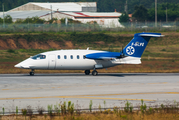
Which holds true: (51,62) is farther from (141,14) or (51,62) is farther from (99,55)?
(141,14)

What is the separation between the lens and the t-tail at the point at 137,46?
124 feet

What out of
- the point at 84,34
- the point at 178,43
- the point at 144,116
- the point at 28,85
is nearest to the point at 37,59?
the point at 28,85

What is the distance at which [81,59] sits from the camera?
36.7 m

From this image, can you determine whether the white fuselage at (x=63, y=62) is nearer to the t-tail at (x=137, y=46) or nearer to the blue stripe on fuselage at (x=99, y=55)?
the blue stripe on fuselage at (x=99, y=55)

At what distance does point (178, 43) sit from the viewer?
82.0 metres

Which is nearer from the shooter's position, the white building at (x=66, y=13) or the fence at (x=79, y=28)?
the fence at (x=79, y=28)

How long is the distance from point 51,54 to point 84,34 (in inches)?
1924

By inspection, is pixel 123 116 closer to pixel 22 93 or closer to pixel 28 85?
pixel 22 93

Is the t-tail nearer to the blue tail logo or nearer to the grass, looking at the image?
the blue tail logo

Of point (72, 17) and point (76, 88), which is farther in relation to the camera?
point (72, 17)

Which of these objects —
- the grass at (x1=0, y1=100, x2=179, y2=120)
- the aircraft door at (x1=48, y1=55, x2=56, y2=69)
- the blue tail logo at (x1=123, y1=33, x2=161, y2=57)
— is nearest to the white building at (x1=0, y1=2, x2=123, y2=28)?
the blue tail logo at (x1=123, y1=33, x2=161, y2=57)

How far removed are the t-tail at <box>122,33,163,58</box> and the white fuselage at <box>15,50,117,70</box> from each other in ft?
9.22

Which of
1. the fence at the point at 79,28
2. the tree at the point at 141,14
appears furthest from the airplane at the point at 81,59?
the tree at the point at 141,14

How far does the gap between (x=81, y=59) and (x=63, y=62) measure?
231 centimetres
